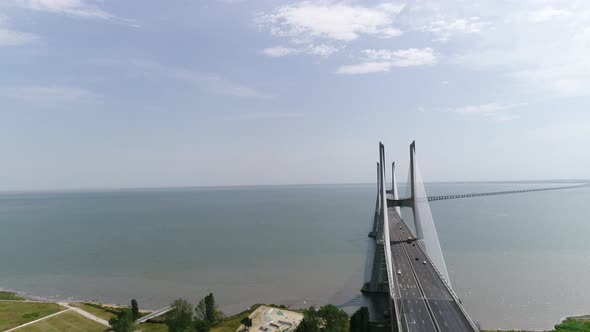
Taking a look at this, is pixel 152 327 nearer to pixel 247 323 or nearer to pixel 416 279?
pixel 247 323

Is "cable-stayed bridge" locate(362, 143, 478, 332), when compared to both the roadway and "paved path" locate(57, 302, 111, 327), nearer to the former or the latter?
the roadway

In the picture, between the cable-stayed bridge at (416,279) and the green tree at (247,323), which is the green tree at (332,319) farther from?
the green tree at (247,323)

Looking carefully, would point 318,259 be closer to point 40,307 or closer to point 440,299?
point 440,299

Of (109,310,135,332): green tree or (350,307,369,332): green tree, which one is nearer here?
(109,310,135,332): green tree

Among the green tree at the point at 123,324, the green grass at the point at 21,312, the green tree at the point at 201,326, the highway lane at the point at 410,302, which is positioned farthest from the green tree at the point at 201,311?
the highway lane at the point at 410,302

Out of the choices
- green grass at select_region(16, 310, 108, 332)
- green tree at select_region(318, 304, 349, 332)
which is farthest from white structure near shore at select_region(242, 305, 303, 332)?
green grass at select_region(16, 310, 108, 332)

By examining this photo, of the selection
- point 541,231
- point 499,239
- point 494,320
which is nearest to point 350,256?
point 494,320

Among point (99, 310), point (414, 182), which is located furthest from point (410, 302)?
point (99, 310)
